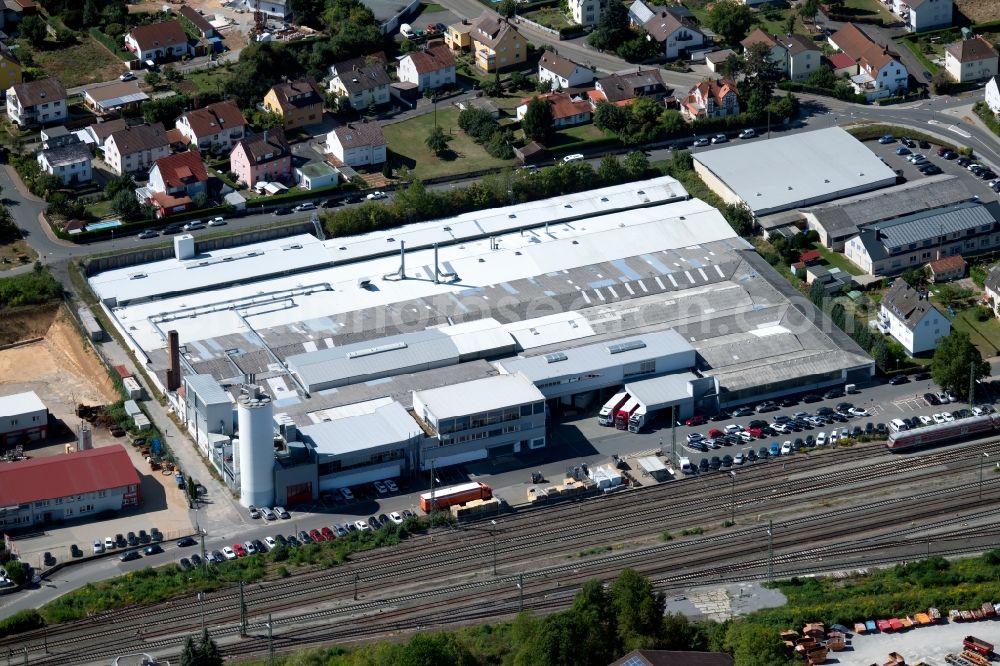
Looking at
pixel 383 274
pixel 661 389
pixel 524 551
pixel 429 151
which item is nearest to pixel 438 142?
pixel 429 151

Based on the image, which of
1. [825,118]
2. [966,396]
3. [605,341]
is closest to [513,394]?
[605,341]

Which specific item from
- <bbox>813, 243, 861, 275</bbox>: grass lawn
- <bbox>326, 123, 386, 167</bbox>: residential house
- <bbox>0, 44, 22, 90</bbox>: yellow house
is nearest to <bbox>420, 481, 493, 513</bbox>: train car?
<bbox>813, 243, 861, 275</bbox>: grass lawn

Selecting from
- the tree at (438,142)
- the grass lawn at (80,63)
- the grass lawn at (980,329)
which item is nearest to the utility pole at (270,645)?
the grass lawn at (980,329)

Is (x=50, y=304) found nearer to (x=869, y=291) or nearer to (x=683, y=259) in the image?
(x=683, y=259)

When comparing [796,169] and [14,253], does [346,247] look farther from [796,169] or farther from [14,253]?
[796,169]

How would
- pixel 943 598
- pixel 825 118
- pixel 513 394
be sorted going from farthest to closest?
pixel 825 118 → pixel 513 394 → pixel 943 598

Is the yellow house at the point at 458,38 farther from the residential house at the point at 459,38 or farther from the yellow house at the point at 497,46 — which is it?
the yellow house at the point at 497,46
